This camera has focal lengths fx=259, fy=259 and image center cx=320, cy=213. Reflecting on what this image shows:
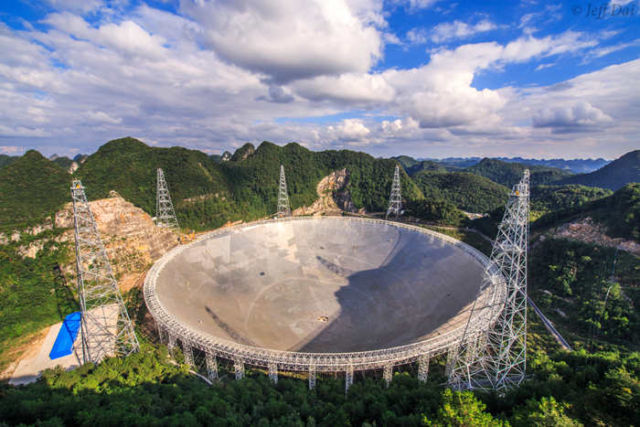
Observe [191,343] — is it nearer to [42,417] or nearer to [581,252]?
[42,417]

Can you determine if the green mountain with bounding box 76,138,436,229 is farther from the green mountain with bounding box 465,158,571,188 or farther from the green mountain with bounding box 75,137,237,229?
the green mountain with bounding box 465,158,571,188

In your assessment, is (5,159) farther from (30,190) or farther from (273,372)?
(273,372)

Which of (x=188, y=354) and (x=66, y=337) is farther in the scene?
(x=66, y=337)

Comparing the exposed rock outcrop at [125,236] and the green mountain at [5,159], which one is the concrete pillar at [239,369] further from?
the green mountain at [5,159]

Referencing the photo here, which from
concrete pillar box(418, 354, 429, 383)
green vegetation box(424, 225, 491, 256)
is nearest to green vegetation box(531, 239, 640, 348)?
green vegetation box(424, 225, 491, 256)

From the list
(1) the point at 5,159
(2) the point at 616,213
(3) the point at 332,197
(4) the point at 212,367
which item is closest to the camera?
(4) the point at 212,367

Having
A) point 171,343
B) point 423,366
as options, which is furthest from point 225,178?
point 423,366
